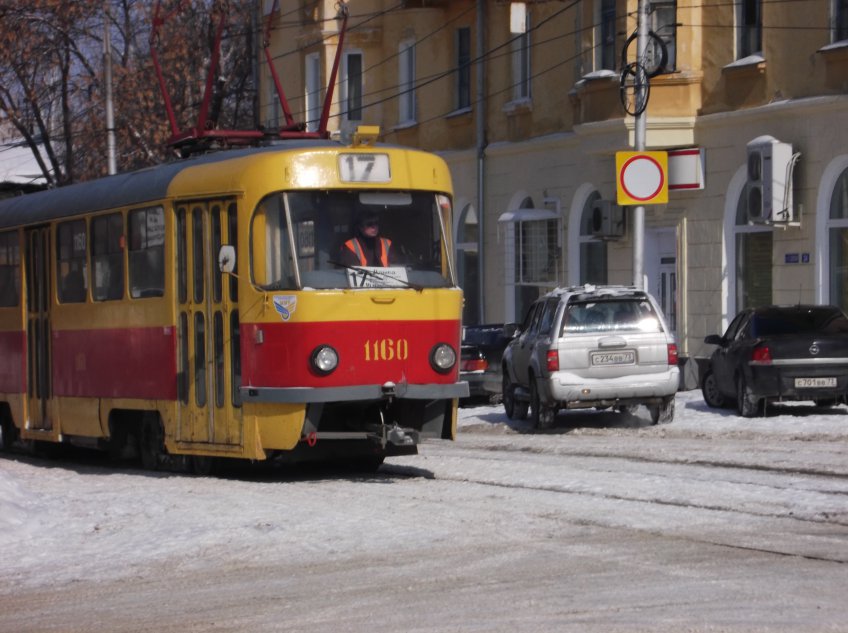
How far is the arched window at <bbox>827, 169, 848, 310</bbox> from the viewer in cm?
2680

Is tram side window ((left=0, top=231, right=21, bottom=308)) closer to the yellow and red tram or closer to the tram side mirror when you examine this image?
the yellow and red tram

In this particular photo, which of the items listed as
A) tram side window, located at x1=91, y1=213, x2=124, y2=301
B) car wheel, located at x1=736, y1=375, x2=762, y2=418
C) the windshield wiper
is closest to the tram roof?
tram side window, located at x1=91, y1=213, x2=124, y2=301

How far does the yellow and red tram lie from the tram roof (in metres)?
0.04

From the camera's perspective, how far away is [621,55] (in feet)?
97.4

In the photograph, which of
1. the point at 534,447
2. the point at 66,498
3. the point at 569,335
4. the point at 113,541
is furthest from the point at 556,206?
the point at 113,541

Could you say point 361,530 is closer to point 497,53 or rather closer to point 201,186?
point 201,186

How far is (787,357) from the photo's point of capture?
21875 millimetres

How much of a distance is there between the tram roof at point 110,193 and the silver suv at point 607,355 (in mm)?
6341

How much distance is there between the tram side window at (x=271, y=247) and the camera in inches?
594

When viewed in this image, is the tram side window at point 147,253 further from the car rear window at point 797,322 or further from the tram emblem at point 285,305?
the car rear window at point 797,322

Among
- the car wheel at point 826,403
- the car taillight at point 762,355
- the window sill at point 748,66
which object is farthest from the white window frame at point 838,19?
the car taillight at point 762,355

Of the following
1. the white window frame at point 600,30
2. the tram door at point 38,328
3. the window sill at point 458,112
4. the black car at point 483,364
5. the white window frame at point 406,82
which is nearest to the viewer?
the tram door at point 38,328

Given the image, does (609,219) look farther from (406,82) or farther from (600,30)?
(406,82)

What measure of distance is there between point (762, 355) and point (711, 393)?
311cm
